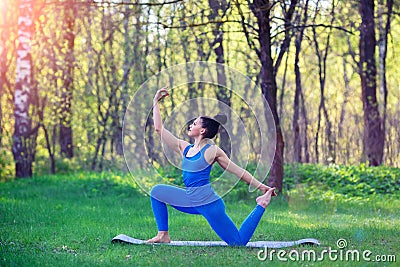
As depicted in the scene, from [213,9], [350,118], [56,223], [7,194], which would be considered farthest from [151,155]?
[350,118]

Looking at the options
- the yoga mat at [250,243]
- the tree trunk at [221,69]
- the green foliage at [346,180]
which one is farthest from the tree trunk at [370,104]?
the yoga mat at [250,243]

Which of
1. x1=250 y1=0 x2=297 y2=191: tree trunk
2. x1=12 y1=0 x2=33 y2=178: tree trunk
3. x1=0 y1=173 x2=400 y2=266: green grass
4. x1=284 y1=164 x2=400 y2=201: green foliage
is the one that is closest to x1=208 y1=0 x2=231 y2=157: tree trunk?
x1=250 y1=0 x2=297 y2=191: tree trunk

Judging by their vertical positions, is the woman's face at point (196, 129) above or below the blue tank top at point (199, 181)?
above

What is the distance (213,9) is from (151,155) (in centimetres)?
509

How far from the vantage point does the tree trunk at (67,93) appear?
54.2 ft

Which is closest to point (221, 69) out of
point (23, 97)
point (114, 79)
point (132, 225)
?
point (132, 225)

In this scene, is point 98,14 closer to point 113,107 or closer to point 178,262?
point 113,107

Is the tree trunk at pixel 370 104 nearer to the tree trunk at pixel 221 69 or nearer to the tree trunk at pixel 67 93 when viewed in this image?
the tree trunk at pixel 221 69

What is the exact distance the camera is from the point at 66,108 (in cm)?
1725

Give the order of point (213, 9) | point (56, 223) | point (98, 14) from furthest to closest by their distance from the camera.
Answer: point (98, 14), point (213, 9), point (56, 223)

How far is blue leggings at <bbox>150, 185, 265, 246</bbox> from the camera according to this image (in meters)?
6.34

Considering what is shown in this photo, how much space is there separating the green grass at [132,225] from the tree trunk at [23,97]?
1.80 metres

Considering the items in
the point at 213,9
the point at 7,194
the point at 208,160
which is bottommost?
the point at 7,194

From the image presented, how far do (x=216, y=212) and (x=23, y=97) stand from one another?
9.61m
